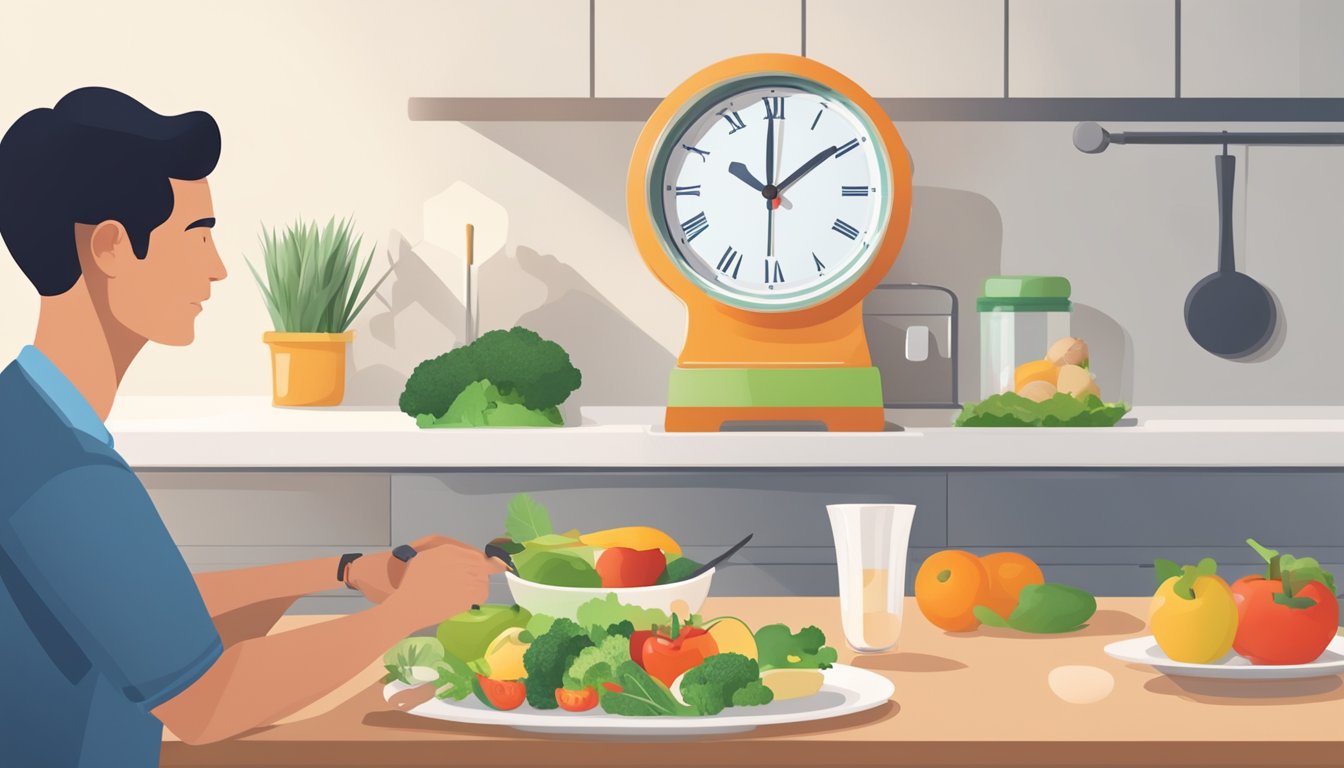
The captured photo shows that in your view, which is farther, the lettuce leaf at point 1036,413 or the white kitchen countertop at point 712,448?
the lettuce leaf at point 1036,413

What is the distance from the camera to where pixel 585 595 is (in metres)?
0.97

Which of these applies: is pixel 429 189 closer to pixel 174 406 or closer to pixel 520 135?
pixel 520 135

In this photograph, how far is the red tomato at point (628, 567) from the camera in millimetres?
995

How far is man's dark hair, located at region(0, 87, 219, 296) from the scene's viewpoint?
0.83m

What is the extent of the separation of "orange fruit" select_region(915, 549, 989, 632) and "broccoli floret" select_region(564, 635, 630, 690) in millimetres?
Answer: 351

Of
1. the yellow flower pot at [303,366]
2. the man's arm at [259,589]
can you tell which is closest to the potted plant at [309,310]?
the yellow flower pot at [303,366]

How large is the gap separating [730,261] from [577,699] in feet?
4.08

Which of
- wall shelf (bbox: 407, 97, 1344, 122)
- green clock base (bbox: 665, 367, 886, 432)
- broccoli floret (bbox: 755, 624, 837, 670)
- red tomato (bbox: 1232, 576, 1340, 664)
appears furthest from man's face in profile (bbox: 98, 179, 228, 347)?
wall shelf (bbox: 407, 97, 1344, 122)

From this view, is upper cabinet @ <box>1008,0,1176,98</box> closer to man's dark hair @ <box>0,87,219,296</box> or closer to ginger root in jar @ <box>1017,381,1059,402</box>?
ginger root in jar @ <box>1017,381,1059,402</box>

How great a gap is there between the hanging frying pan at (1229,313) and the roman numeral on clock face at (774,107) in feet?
3.07

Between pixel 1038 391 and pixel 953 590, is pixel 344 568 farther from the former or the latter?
pixel 1038 391

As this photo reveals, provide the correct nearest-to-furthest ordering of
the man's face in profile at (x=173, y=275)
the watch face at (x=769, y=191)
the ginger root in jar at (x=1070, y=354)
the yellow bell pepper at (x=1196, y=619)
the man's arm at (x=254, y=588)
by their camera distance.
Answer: the man's face in profile at (x=173, y=275) < the yellow bell pepper at (x=1196, y=619) < the man's arm at (x=254, y=588) < the watch face at (x=769, y=191) < the ginger root in jar at (x=1070, y=354)

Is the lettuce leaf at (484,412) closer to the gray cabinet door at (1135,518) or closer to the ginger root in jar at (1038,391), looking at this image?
the gray cabinet door at (1135,518)

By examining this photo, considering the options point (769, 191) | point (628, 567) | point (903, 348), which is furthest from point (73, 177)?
point (903, 348)
